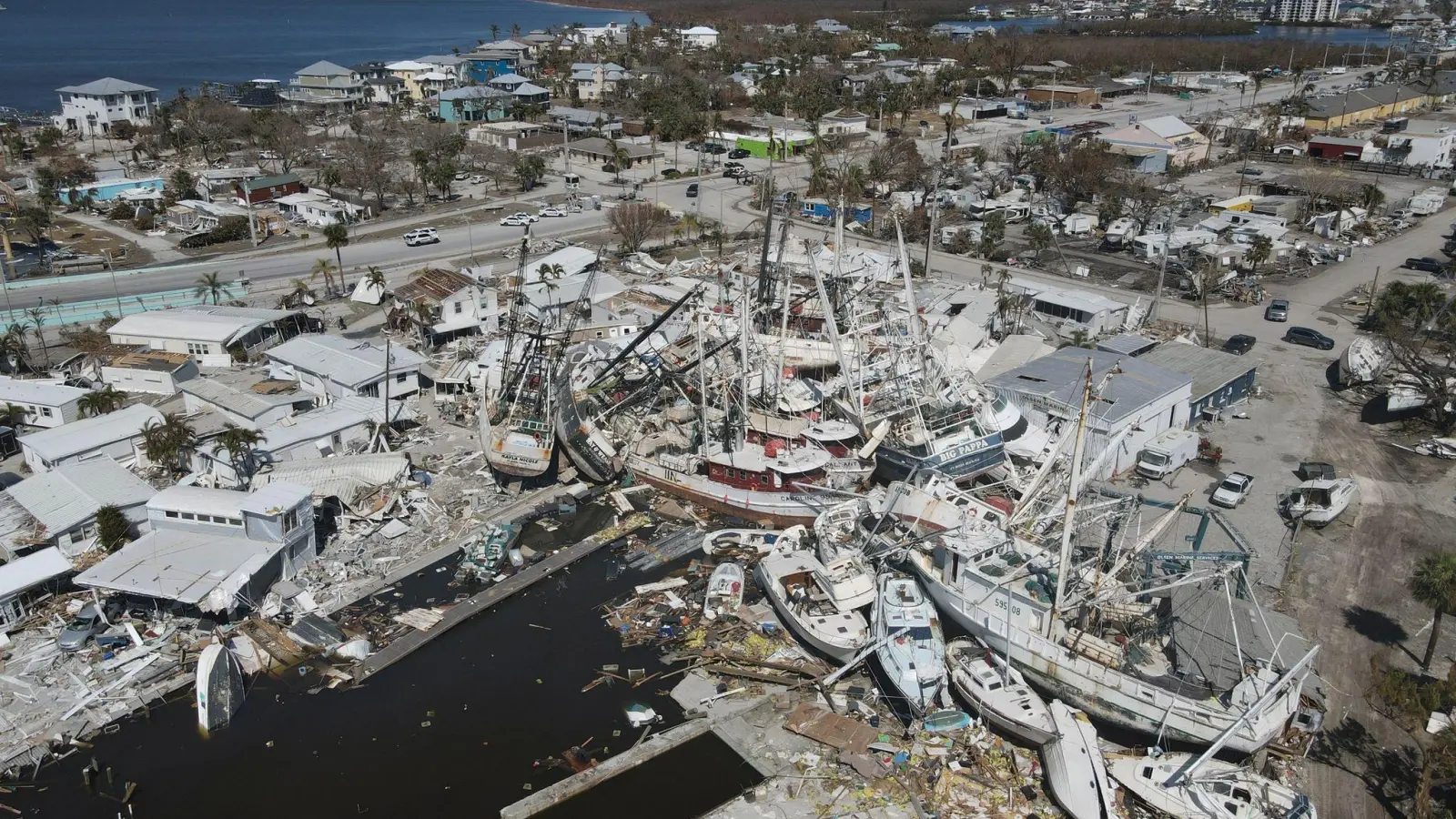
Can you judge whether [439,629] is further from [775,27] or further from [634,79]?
[775,27]

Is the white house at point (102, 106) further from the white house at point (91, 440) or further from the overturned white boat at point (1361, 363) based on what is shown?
the overturned white boat at point (1361, 363)

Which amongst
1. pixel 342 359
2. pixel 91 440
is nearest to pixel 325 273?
pixel 342 359

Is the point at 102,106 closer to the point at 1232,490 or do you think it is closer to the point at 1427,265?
the point at 1232,490

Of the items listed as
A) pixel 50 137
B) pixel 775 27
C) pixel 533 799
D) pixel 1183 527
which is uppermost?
pixel 775 27

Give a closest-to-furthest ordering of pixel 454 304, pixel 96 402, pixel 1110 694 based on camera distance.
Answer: pixel 1110 694, pixel 96 402, pixel 454 304

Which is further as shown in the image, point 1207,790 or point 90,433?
point 90,433

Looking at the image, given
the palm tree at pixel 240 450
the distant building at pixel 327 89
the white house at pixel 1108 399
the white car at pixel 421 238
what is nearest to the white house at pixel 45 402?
the palm tree at pixel 240 450

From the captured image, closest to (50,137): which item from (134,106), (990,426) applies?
(134,106)

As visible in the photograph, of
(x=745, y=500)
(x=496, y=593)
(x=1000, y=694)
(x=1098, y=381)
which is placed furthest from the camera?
(x=1098, y=381)
